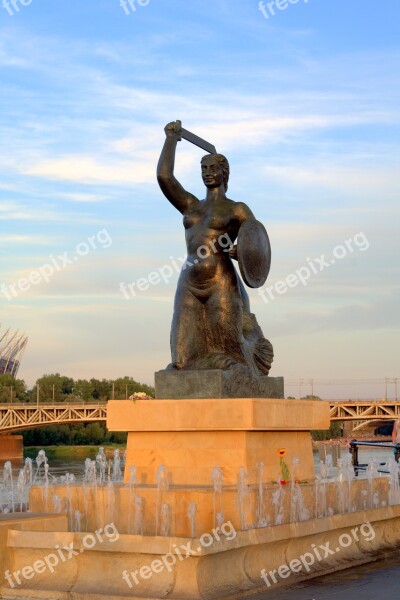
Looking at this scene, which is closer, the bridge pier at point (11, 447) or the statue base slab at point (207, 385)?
the statue base slab at point (207, 385)

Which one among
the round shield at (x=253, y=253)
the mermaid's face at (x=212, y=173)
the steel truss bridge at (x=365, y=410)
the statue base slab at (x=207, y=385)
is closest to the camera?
the statue base slab at (x=207, y=385)

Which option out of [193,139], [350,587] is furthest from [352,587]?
[193,139]

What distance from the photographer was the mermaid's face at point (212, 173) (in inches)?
364

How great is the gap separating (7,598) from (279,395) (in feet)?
11.3

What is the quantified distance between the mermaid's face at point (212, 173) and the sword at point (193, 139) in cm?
36

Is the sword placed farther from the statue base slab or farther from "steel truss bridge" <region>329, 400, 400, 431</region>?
"steel truss bridge" <region>329, 400, 400, 431</region>

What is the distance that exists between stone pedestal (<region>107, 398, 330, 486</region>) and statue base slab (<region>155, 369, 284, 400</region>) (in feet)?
0.75

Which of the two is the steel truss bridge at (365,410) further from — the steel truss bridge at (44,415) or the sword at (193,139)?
the sword at (193,139)

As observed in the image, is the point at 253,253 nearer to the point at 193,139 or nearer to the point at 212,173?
the point at 212,173

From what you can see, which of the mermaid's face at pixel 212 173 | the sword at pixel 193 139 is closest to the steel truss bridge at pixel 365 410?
the sword at pixel 193 139

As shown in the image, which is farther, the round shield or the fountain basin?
the round shield

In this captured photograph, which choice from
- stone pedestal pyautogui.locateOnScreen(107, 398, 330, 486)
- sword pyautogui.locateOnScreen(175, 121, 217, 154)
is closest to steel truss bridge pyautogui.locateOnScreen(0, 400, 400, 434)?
sword pyautogui.locateOnScreen(175, 121, 217, 154)

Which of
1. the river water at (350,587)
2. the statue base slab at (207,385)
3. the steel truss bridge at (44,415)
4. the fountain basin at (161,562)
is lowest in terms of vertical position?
the river water at (350,587)

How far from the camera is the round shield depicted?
869 cm
